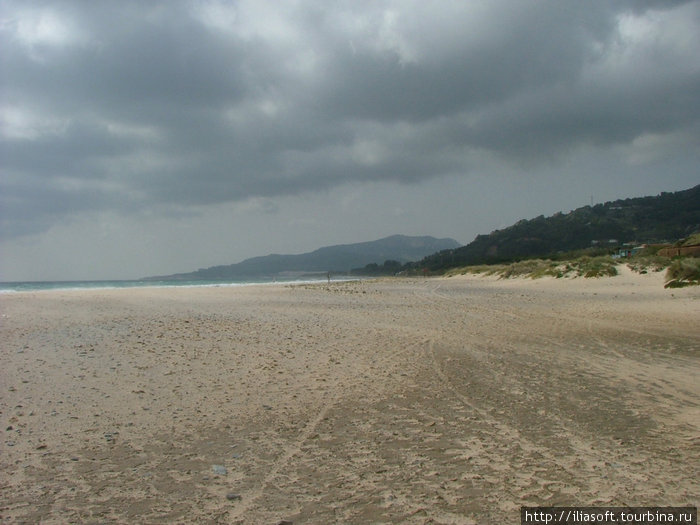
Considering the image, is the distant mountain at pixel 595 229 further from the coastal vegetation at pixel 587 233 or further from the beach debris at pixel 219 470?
the beach debris at pixel 219 470

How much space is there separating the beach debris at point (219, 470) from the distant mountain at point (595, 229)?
7324 cm

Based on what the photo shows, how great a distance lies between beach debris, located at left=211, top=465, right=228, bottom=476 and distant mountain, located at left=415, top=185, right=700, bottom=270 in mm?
73236

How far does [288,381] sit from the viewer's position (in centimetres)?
708

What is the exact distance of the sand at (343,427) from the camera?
3.51 metres

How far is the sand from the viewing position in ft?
11.5

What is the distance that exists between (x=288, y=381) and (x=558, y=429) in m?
3.75

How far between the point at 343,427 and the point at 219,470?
148 centimetres

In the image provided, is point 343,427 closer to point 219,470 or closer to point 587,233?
point 219,470

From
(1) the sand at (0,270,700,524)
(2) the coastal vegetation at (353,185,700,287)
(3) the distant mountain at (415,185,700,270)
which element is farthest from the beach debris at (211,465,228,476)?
(3) the distant mountain at (415,185,700,270)

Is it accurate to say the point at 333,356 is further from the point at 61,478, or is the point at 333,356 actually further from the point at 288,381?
the point at 61,478

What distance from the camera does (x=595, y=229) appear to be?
317 feet

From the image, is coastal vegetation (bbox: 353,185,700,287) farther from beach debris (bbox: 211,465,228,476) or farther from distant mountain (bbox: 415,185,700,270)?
beach debris (bbox: 211,465,228,476)

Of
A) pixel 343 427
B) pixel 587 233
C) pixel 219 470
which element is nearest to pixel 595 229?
pixel 587 233

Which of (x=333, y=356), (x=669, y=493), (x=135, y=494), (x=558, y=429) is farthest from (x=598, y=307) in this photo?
(x=135, y=494)
